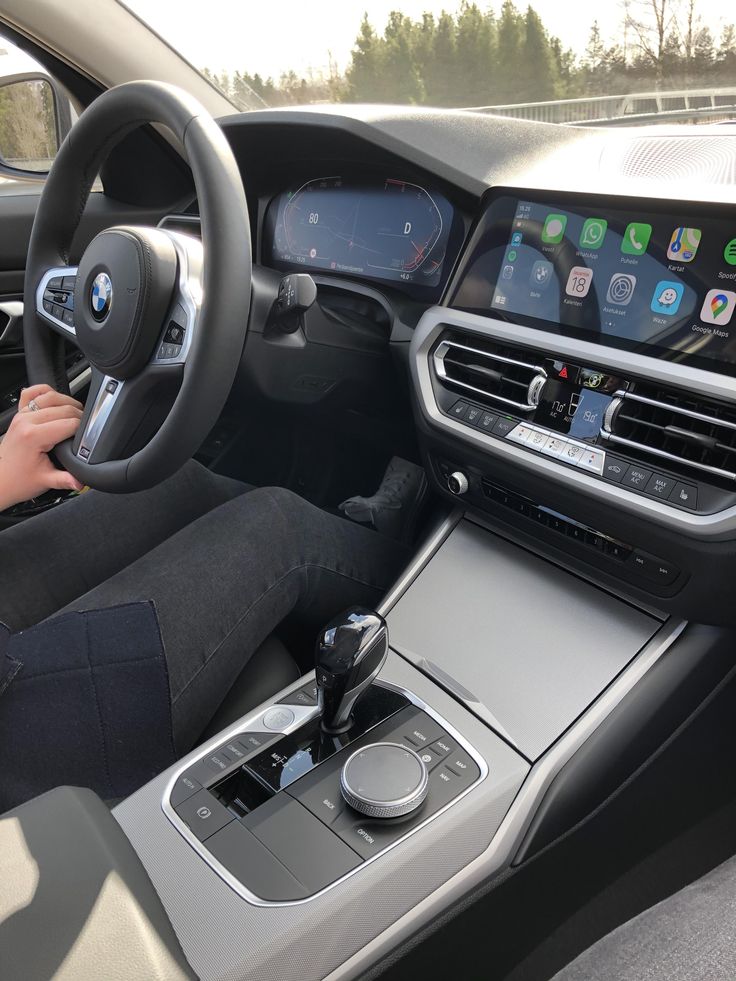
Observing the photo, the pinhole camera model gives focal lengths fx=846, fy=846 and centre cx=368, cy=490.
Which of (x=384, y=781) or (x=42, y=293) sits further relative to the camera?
(x=42, y=293)

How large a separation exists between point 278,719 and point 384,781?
0.18 meters

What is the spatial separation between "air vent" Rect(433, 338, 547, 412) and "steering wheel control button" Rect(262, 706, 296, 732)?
509 millimetres

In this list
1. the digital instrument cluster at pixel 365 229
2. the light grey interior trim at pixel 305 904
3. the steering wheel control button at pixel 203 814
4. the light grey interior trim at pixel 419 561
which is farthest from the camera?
the digital instrument cluster at pixel 365 229

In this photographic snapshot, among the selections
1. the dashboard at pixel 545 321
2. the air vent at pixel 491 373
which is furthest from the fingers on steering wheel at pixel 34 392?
the air vent at pixel 491 373

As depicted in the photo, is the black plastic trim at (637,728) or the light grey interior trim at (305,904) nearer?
the light grey interior trim at (305,904)

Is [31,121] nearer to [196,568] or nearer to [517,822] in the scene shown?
[196,568]

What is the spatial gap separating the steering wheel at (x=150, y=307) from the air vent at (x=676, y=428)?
0.47 metres

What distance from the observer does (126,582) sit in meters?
1.10

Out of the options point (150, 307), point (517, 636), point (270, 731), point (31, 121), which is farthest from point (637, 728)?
point (31, 121)

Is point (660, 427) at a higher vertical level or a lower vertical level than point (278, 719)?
higher

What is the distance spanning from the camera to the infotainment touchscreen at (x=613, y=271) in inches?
38.5

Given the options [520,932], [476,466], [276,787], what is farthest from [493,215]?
[520,932]

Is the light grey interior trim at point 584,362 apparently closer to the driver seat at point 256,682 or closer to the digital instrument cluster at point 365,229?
the digital instrument cluster at point 365,229

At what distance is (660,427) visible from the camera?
3.27 feet
